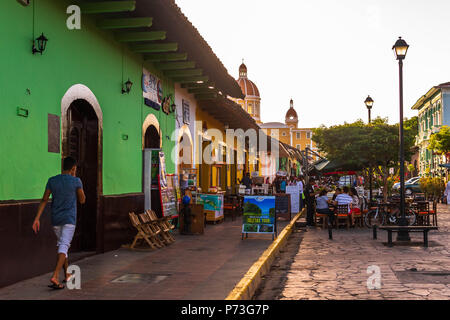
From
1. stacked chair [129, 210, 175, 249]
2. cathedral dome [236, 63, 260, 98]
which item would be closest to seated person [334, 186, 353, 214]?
stacked chair [129, 210, 175, 249]

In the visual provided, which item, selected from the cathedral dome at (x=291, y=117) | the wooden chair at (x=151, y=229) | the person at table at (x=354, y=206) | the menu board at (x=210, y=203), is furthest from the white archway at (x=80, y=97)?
the cathedral dome at (x=291, y=117)

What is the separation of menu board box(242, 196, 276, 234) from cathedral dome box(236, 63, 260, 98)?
79.8m

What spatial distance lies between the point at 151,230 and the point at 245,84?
3332 inches

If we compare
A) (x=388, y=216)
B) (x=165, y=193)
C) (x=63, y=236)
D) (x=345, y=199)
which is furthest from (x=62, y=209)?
(x=388, y=216)

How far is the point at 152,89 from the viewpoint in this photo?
41.1 feet

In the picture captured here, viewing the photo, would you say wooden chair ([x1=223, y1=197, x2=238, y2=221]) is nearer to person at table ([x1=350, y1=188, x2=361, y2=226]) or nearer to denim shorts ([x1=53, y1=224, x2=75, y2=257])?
person at table ([x1=350, y1=188, x2=361, y2=226])

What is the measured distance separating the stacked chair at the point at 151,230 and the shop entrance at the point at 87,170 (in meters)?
0.88

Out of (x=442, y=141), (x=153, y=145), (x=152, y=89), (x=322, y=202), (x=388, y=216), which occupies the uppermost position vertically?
(x=442, y=141)

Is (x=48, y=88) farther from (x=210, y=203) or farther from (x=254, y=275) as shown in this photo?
(x=210, y=203)

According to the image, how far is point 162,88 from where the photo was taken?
13.4 metres

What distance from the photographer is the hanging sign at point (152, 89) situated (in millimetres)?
11997

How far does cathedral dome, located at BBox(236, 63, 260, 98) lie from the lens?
304 ft
